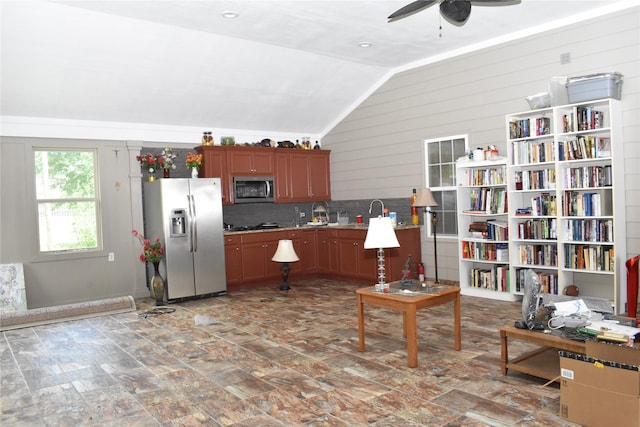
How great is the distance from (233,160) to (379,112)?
2429mm

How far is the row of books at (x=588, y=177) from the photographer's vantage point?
4930 mm

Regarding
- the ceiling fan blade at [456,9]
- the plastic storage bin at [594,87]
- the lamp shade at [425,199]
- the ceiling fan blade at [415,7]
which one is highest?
the ceiling fan blade at [415,7]

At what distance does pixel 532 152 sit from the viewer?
552 cm

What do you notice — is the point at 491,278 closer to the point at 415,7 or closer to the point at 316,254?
the point at 316,254

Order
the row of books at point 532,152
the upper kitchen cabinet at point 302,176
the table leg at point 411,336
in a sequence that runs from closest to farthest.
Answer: the table leg at point 411,336 → the row of books at point 532,152 → the upper kitchen cabinet at point 302,176

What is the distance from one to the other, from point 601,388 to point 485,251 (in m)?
3.57

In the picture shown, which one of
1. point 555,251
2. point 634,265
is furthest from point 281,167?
point 634,265

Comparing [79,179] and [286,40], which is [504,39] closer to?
[286,40]

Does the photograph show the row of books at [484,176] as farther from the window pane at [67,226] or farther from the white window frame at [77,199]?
the window pane at [67,226]

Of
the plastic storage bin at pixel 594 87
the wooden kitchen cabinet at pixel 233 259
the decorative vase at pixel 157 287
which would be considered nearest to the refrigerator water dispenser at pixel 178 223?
the decorative vase at pixel 157 287

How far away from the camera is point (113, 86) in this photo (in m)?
6.20

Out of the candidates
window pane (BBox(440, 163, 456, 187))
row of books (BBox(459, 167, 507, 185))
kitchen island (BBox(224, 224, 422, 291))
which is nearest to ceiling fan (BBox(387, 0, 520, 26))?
row of books (BBox(459, 167, 507, 185))

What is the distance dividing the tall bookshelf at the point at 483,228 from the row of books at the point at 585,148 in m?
0.75

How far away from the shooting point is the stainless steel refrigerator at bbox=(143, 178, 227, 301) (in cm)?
653
